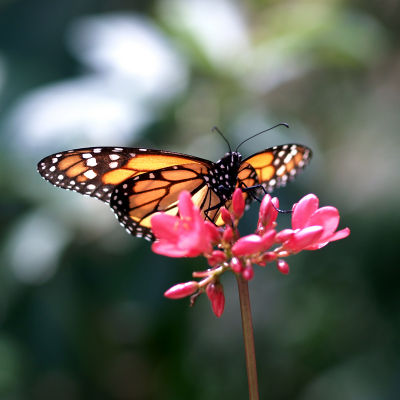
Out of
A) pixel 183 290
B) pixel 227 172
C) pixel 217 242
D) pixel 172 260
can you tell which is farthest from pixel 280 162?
pixel 172 260

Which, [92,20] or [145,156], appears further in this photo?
[92,20]

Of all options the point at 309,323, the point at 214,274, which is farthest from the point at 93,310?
the point at 214,274

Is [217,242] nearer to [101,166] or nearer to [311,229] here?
[311,229]

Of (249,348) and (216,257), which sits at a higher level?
(216,257)

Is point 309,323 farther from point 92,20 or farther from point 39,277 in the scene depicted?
point 92,20

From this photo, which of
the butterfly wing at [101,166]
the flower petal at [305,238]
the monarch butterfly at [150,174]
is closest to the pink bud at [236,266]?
the flower petal at [305,238]

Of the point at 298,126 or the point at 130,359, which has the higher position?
the point at 298,126
